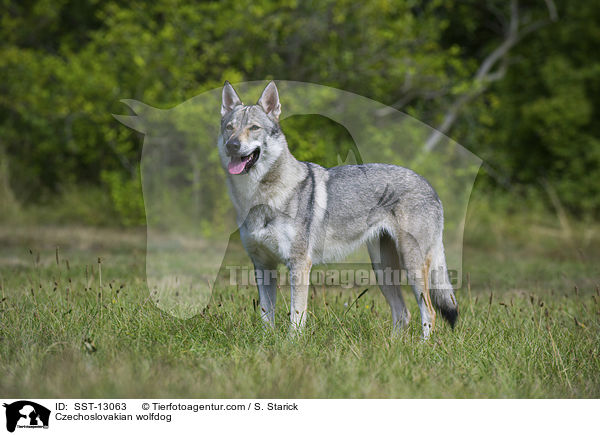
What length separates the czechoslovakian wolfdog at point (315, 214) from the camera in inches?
164

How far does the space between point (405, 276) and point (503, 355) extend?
112 centimetres

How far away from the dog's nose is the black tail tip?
7.18 feet

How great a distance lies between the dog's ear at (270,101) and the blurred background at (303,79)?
10.5 feet

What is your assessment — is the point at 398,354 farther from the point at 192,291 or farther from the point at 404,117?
the point at 404,117

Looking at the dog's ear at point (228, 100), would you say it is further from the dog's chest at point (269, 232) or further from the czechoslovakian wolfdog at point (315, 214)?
the dog's chest at point (269, 232)

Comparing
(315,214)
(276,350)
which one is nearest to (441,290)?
(315,214)

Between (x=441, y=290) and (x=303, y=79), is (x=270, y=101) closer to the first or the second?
(x=441, y=290)

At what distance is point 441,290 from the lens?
4.61 metres

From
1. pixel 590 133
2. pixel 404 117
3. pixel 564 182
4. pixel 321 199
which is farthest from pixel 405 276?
pixel 590 133

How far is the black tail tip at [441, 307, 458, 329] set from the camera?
4.41 metres

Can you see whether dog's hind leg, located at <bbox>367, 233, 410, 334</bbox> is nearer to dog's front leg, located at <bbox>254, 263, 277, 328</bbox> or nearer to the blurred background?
dog's front leg, located at <bbox>254, 263, 277, 328</bbox>
